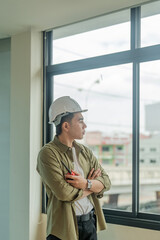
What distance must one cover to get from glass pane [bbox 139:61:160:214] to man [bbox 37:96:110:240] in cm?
45

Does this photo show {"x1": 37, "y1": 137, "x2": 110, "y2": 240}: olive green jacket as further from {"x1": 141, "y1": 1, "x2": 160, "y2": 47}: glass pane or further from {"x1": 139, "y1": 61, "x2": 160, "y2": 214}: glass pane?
{"x1": 141, "y1": 1, "x2": 160, "y2": 47}: glass pane

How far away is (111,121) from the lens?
3516mm

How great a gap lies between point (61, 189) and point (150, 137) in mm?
996

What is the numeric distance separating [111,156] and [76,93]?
0.78 meters

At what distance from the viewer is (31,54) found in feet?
12.6

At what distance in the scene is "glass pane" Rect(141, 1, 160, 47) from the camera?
10.5 ft

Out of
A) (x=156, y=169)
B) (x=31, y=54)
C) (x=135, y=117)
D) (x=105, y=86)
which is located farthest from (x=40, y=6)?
(x=156, y=169)

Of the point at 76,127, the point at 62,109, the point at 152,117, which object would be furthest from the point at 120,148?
the point at 62,109

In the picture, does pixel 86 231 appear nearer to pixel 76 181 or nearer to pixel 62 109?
pixel 76 181

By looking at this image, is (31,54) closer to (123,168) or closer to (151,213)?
Result: (123,168)

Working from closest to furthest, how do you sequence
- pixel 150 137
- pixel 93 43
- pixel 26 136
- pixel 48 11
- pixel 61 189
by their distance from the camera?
1. pixel 61 189
2. pixel 150 137
3. pixel 48 11
4. pixel 93 43
5. pixel 26 136

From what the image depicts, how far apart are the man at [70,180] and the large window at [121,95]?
43 centimetres

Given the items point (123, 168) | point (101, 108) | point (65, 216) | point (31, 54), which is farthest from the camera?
point (31, 54)

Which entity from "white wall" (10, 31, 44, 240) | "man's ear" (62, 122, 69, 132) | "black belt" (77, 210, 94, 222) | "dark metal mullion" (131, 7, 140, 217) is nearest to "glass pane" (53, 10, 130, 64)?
"dark metal mullion" (131, 7, 140, 217)
